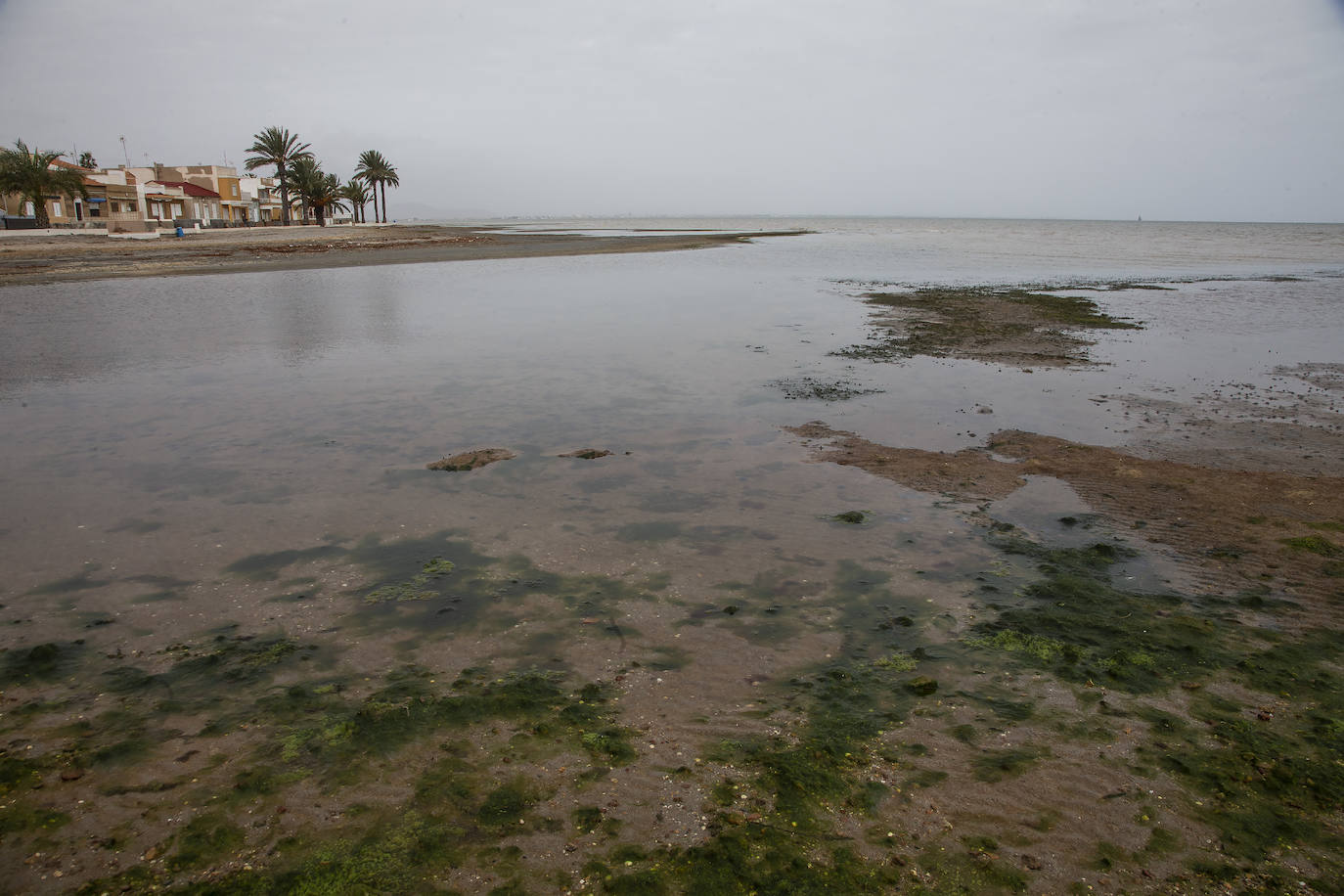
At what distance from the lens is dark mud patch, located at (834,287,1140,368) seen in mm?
16828

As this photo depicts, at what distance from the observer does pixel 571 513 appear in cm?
794

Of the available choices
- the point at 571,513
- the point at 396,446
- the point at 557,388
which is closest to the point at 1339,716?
the point at 571,513

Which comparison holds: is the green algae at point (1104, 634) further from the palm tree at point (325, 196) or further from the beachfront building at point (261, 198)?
the beachfront building at point (261, 198)

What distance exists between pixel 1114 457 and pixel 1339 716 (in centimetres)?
552

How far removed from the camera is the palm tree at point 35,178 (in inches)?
2168

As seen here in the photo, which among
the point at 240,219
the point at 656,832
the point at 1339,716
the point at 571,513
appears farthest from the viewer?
the point at 240,219

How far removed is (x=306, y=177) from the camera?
82.0 metres

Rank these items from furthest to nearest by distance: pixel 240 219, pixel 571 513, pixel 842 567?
pixel 240 219 → pixel 571 513 → pixel 842 567

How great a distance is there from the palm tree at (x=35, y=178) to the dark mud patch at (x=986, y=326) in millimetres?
62647

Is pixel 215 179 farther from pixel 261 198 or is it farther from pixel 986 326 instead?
pixel 986 326

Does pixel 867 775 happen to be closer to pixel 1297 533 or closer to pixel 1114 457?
pixel 1297 533

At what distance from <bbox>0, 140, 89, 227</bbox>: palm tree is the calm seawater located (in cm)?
4222

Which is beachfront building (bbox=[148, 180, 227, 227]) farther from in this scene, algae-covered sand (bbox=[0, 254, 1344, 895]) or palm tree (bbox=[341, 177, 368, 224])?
algae-covered sand (bbox=[0, 254, 1344, 895])

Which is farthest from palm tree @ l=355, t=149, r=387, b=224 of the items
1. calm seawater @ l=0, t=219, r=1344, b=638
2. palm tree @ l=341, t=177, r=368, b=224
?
calm seawater @ l=0, t=219, r=1344, b=638
